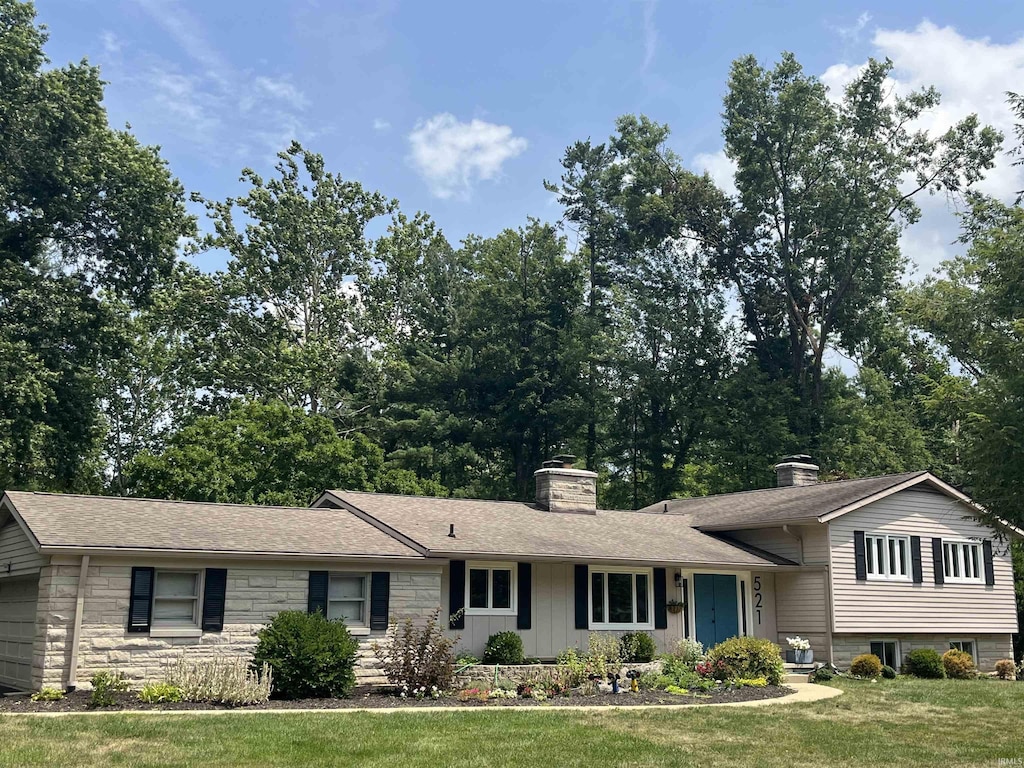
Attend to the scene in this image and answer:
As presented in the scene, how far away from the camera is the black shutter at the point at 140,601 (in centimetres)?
1588

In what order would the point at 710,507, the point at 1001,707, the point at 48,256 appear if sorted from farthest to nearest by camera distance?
the point at 48,256 < the point at 710,507 < the point at 1001,707

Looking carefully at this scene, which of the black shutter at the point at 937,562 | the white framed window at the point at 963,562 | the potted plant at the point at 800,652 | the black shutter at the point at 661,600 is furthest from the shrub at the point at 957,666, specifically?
the black shutter at the point at 661,600

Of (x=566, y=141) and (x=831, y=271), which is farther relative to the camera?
(x=566, y=141)

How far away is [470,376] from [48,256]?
1659cm

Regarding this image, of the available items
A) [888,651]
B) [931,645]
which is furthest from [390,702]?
[931,645]

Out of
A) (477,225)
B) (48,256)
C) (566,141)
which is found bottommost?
(48,256)

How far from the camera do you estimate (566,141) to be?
47.9 metres

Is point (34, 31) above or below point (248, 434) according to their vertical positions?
above

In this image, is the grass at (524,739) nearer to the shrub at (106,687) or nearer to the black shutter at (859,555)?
the shrub at (106,687)

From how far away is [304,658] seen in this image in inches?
610

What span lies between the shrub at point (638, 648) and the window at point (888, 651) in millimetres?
6746

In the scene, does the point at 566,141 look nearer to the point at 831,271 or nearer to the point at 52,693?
the point at 831,271

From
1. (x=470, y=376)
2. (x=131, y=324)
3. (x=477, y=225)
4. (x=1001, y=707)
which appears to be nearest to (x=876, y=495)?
(x=1001, y=707)

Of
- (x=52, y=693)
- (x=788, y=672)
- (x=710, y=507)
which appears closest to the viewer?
(x=52, y=693)
